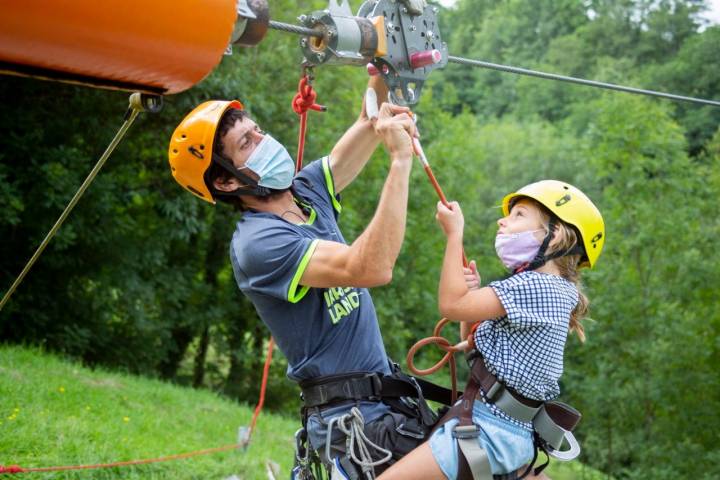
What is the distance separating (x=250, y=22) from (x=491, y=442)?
66.3 inches

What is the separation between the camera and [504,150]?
122 ft

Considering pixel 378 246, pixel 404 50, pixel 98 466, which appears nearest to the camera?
pixel 378 246

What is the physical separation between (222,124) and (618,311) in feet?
55.0

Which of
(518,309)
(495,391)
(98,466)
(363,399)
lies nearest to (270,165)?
(363,399)

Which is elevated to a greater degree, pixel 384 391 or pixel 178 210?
pixel 384 391

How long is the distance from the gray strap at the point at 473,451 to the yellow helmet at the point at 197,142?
131cm

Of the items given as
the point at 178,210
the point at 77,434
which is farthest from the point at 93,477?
the point at 178,210

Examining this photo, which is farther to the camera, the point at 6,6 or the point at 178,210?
the point at 178,210

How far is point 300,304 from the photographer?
322cm

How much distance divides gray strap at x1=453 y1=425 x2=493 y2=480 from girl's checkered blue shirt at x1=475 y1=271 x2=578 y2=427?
0.13m

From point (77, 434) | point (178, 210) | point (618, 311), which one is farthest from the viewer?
point (618, 311)

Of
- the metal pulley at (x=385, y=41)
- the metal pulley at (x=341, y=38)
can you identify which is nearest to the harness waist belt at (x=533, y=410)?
the metal pulley at (x=385, y=41)

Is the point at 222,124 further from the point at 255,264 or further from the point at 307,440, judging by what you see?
the point at 307,440

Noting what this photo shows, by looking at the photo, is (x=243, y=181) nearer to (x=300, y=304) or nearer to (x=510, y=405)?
(x=300, y=304)
